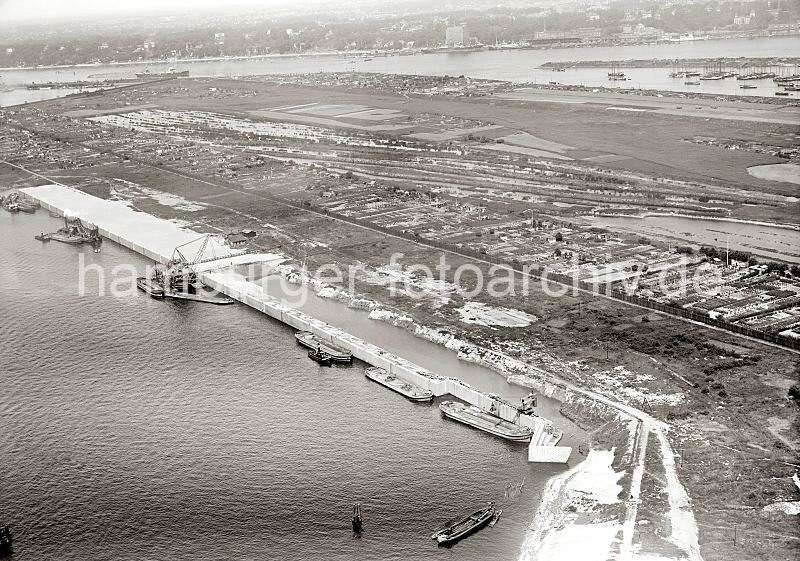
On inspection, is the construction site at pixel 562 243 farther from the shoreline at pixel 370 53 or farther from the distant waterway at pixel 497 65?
the shoreline at pixel 370 53

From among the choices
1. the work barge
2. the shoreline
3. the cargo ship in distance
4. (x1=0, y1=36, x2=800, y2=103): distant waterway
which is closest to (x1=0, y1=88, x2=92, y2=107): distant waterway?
(x1=0, y1=36, x2=800, y2=103): distant waterway

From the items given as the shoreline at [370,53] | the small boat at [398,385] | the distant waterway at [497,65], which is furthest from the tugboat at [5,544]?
the shoreline at [370,53]

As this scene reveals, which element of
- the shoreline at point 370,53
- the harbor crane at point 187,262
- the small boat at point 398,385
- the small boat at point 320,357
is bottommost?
the small boat at point 398,385

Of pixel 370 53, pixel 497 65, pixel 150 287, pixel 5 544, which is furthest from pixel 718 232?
pixel 370 53

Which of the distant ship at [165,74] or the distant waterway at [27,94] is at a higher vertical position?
the distant ship at [165,74]

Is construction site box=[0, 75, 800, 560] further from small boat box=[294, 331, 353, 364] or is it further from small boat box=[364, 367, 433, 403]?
small boat box=[364, 367, 433, 403]

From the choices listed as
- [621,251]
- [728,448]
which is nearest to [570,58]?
[621,251]

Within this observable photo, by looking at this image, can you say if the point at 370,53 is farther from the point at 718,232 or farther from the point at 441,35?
the point at 718,232
